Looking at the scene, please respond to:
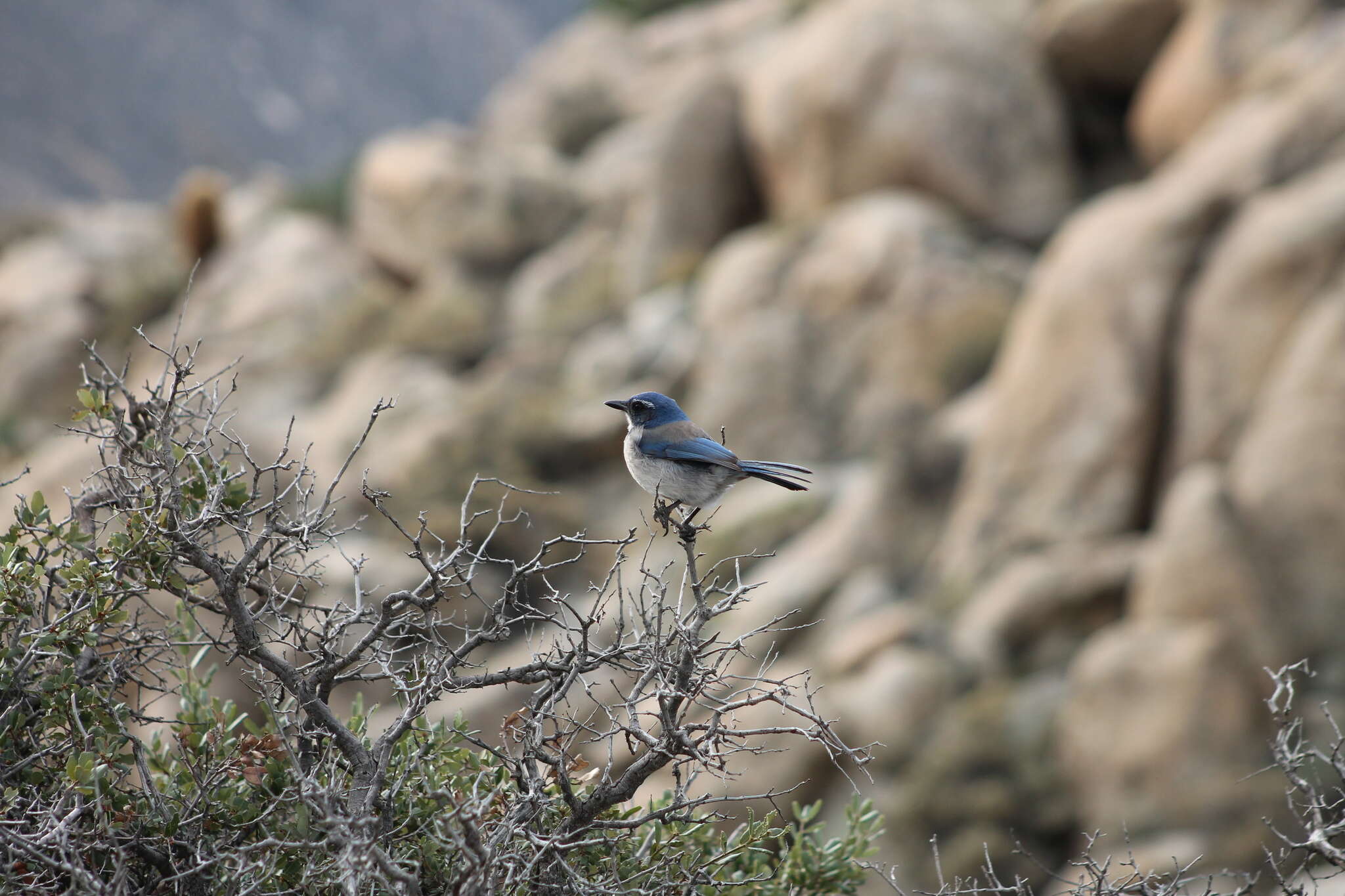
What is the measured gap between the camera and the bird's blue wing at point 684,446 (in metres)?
6.45

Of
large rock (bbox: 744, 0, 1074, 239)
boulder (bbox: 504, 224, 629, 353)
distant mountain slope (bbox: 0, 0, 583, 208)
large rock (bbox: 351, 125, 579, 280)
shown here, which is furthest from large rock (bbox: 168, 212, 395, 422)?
distant mountain slope (bbox: 0, 0, 583, 208)

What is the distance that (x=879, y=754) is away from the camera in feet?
44.4

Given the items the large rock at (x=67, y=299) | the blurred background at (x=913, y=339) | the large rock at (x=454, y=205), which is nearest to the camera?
the blurred background at (x=913, y=339)

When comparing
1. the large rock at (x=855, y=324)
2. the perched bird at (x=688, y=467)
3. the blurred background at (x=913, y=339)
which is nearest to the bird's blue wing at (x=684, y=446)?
the perched bird at (x=688, y=467)

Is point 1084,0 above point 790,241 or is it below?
above

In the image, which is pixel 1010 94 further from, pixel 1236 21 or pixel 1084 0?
pixel 1236 21

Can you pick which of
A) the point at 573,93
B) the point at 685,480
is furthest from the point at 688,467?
the point at 573,93

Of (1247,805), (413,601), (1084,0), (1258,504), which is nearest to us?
(413,601)

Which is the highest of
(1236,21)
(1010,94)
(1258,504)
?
(1010,94)

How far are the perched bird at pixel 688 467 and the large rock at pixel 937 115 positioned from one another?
17172mm

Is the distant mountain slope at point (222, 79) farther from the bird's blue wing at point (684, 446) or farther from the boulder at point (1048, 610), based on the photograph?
the bird's blue wing at point (684, 446)

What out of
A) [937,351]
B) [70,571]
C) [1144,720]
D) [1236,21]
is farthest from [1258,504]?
[70,571]

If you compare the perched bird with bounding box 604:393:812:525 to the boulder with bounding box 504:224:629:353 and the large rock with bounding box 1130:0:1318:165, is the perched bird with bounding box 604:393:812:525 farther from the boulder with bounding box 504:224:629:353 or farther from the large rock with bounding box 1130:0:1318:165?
the boulder with bounding box 504:224:629:353

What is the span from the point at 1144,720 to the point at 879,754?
3.00 m
